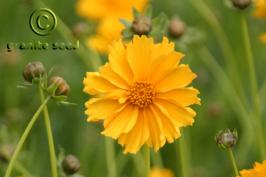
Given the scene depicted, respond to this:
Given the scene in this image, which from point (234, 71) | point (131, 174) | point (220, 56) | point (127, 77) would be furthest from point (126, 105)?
point (220, 56)

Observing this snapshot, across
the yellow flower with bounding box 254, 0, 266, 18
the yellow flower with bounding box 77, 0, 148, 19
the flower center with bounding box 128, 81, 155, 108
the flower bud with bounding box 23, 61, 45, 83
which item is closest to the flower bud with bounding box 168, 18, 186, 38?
the yellow flower with bounding box 254, 0, 266, 18

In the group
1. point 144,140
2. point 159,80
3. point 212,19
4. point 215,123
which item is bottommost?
point 144,140

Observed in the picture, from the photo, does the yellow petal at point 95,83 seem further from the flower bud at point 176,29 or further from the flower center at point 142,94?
the flower bud at point 176,29

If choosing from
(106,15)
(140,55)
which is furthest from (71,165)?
(106,15)

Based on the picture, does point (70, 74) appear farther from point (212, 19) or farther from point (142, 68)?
point (142, 68)

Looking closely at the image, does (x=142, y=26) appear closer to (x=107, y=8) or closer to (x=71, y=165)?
(x=71, y=165)
